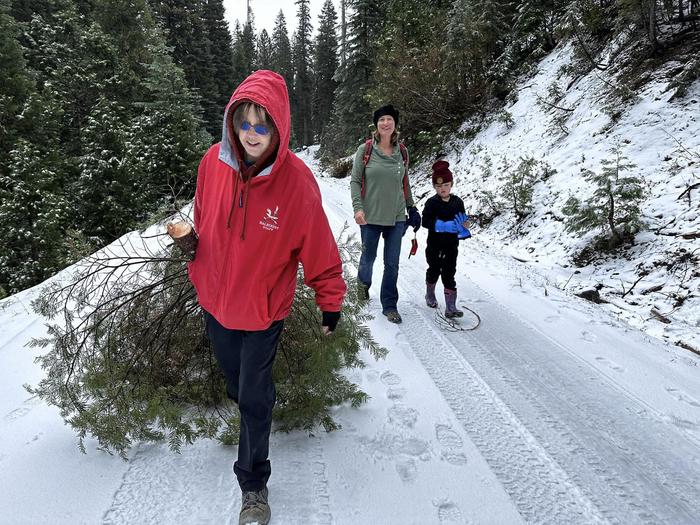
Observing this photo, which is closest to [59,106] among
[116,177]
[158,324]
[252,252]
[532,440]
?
[116,177]

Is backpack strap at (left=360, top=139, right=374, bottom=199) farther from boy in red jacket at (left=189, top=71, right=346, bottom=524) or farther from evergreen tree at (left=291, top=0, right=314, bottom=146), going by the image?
evergreen tree at (left=291, top=0, right=314, bottom=146)

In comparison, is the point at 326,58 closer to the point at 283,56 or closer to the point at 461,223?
the point at 283,56

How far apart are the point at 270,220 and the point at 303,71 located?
188ft

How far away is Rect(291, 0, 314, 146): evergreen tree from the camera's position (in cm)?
5338

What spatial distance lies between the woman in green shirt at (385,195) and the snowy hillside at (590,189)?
2.43m

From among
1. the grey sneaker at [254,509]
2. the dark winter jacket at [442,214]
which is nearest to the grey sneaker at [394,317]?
the dark winter jacket at [442,214]

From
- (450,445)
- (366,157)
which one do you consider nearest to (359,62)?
(366,157)

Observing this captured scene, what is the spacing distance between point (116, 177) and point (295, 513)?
545 inches

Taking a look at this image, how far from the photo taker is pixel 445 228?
4.65m

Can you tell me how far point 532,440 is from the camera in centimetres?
285

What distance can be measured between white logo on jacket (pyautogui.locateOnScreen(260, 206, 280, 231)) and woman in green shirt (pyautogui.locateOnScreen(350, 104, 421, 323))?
2537 mm

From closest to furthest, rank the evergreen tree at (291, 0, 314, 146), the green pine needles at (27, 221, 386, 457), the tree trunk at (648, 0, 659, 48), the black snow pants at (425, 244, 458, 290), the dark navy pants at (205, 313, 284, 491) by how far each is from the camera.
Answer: the dark navy pants at (205, 313, 284, 491) → the green pine needles at (27, 221, 386, 457) → the black snow pants at (425, 244, 458, 290) → the tree trunk at (648, 0, 659, 48) → the evergreen tree at (291, 0, 314, 146)

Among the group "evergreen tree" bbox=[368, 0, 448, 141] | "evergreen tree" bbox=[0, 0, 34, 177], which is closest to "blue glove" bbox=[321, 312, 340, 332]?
"evergreen tree" bbox=[368, 0, 448, 141]

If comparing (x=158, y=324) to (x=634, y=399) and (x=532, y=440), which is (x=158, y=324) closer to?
(x=532, y=440)
